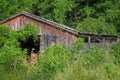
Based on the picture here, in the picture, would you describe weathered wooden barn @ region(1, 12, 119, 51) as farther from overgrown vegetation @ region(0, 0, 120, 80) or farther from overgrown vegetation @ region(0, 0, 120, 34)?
overgrown vegetation @ region(0, 0, 120, 34)

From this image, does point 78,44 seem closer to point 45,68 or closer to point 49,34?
point 45,68

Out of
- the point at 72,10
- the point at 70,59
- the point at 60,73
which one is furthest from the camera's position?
the point at 72,10

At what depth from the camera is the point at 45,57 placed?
45.4ft

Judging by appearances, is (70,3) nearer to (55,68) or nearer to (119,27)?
(119,27)

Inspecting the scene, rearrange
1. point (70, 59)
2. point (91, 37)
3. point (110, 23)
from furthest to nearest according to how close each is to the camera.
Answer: point (110, 23)
point (91, 37)
point (70, 59)

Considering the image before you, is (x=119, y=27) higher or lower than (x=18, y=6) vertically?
lower

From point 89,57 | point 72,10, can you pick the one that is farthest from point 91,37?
point 72,10

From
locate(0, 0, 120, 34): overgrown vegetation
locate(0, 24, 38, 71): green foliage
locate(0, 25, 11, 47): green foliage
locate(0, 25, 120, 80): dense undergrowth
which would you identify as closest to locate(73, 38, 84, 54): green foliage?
locate(0, 25, 120, 80): dense undergrowth

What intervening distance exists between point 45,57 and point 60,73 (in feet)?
4.72

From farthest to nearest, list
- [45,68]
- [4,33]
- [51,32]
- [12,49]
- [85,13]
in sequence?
[85,13] → [51,32] → [45,68] → [4,33] → [12,49]

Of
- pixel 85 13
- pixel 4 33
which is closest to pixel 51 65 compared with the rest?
pixel 4 33

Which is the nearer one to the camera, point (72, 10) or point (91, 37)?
point (91, 37)

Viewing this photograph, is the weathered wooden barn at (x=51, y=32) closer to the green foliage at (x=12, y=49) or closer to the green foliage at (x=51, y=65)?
the green foliage at (x=51, y=65)

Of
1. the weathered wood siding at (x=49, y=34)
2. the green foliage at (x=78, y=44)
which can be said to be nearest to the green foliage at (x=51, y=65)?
the green foliage at (x=78, y=44)
